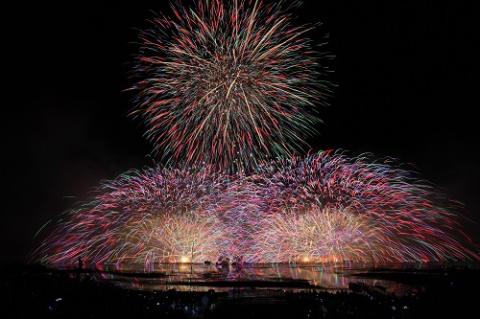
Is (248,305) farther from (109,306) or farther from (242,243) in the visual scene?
(242,243)

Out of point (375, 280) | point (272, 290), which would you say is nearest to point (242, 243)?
point (375, 280)

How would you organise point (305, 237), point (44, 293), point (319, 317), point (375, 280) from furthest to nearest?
point (305, 237)
point (375, 280)
point (44, 293)
point (319, 317)

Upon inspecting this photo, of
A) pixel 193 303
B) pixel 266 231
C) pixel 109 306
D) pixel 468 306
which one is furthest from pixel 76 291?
pixel 266 231

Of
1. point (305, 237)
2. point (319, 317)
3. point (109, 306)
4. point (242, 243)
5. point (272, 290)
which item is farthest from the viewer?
point (242, 243)

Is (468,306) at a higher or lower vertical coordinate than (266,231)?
lower

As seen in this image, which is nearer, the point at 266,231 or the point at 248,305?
the point at 248,305

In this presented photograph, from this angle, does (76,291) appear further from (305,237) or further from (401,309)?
(305,237)

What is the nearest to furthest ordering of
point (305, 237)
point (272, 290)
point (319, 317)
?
point (319, 317), point (272, 290), point (305, 237)

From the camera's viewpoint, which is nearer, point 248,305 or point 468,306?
point 468,306

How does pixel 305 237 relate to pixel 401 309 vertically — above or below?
above
